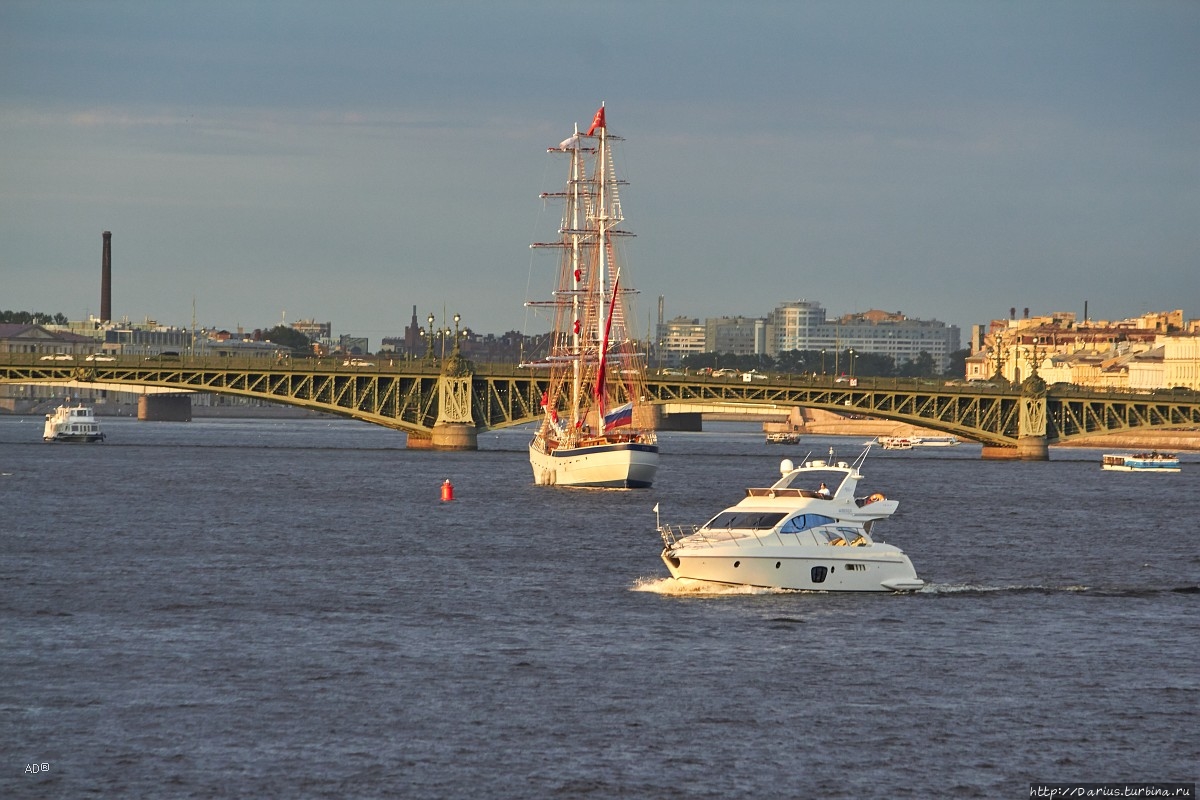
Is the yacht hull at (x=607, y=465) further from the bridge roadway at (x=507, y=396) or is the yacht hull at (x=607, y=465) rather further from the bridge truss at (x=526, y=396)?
the bridge roadway at (x=507, y=396)

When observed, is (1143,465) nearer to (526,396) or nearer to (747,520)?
(526,396)

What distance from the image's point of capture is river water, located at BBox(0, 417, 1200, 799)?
32.2 m

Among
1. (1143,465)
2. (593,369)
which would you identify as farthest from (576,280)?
(1143,465)

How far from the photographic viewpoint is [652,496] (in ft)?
337

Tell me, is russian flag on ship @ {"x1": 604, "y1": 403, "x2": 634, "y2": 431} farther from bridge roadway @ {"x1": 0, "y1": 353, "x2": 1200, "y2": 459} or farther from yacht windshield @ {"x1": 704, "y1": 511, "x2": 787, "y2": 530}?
yacht windshield @ {"x1": 704, "y1": 511, "x2": 787, "y2": 530}

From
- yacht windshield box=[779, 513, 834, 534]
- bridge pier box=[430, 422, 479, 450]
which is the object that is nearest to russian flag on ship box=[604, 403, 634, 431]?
yacht windshield box=[779, 513, 834, 534]

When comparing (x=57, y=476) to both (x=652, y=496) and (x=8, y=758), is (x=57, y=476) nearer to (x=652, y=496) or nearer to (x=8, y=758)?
(x=652, y=496)

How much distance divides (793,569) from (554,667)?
501 inches

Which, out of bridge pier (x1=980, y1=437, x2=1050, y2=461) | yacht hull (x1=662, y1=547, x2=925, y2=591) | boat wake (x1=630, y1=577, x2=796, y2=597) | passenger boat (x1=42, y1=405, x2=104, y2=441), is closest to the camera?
yacht hull (x1=662, y1=547, x2=925, y2=591)

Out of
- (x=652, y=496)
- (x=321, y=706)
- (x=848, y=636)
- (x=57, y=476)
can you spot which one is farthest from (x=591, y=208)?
(x=321, y=706)

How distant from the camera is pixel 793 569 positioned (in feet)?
173

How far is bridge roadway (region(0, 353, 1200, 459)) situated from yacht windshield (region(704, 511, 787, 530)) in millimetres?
90499

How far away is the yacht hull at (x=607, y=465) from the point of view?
102 meters

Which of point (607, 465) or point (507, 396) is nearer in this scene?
point (607, 465)
